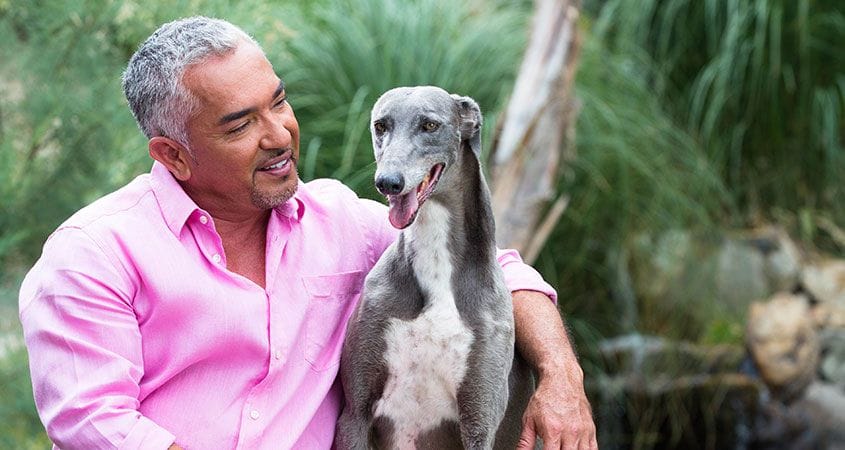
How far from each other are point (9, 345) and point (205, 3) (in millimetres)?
1583

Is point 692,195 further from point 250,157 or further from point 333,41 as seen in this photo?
point 250,157

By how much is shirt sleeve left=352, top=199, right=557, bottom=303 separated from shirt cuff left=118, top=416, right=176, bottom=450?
705 mm

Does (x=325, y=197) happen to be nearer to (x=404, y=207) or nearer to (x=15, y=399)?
(x=404, y=207)

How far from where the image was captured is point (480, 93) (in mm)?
→ 5574

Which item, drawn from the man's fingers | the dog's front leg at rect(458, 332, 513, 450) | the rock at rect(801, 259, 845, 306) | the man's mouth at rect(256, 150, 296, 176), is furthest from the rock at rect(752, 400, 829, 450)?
the man's mouth at rect(256, 150, 296, 176)

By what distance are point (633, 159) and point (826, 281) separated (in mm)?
1278

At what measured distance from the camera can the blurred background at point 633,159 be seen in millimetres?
4531

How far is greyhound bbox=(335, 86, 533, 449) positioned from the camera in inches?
95.7

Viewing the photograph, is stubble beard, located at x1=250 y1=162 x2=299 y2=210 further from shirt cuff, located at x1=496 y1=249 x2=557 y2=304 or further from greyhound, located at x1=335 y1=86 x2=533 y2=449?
shirt cuff, located at x1=496 y1=249 x2=557 y2=304

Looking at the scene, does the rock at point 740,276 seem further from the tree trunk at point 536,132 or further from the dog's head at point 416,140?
the dog's head at point 416,140

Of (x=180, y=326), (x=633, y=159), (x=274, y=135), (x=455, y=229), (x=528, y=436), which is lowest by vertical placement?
(x=633, y=159)

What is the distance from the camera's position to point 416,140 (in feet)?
7.64

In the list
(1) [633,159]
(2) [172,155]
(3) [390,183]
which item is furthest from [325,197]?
(1) [633,159]

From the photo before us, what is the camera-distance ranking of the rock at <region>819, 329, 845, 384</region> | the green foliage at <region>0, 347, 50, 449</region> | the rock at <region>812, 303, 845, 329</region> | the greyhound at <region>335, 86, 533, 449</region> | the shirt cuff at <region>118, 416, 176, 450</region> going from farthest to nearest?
the rock at <region>812, 303, 845, 329</region> < the rock at <region>819, 329, 845, 384</region> < the green foliage at <region>0, 347, 50, 449</region> < the greyhound at <region>335, 86, 533, 449</region> < the shirt cuff at <region>118, 416, 176, 450</region>
